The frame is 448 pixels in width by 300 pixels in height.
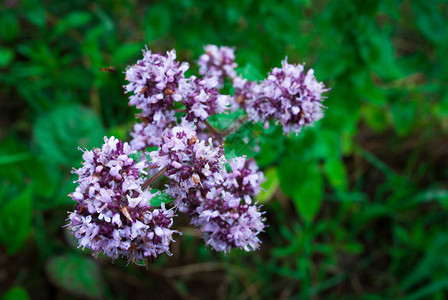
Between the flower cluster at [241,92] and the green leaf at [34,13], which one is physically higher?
the green leaf at [34,13]

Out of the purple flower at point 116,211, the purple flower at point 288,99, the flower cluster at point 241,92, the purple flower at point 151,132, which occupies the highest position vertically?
the flower cluster at point 241,92

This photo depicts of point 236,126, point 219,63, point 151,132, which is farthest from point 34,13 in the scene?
point 236,126

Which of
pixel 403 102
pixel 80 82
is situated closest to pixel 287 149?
pixel 403 102

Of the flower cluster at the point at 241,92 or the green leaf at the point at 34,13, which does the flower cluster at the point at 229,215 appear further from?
the green leaf at the point at 34,13

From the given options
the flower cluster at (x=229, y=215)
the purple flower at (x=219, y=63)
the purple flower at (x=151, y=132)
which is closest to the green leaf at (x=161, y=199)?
the flower cluster at (x=229, y=215)

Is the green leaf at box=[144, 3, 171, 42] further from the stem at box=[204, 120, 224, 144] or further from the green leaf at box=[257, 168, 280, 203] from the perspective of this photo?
the stem at box=[204, 120, 224, 144]
